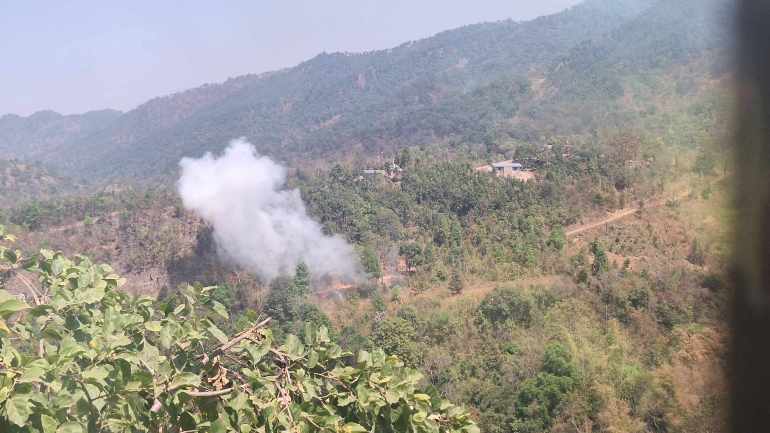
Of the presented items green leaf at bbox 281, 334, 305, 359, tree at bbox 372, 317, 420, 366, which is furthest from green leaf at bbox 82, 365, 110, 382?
tree at bbox 372, 317, 420, 366

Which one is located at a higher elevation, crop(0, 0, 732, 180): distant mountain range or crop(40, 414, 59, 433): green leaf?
crop(40, 414, 59, 433): green leaf

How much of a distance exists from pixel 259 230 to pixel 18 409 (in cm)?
1444

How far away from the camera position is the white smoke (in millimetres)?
15227

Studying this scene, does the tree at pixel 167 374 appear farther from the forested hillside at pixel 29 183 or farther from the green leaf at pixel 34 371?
the forested hillside at pixel 29 183

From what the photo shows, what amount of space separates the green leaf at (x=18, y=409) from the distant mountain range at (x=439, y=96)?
35.4ft

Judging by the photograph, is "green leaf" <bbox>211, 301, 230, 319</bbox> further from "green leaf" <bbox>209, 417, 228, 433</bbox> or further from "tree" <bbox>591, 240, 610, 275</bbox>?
"tree" <bbox>591, 240, 610, 275</bbox>

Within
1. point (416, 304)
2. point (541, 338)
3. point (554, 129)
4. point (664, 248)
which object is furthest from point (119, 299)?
point (554, 129)

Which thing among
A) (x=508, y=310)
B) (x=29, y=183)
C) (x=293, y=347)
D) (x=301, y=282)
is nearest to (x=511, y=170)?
(x=301, y=282)

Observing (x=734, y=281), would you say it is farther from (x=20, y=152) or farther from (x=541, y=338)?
(x=20, y=152)

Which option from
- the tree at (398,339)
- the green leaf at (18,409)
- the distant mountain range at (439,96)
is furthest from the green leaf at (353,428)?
the distant mountain range at (439,96)

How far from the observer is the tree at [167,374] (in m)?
1.07

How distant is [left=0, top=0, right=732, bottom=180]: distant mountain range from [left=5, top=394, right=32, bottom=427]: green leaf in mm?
10787

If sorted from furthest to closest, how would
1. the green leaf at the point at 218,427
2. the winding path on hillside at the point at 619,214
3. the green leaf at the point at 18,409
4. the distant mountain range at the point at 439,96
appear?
the distant mountain range at the point at 439,96 → the winding path on hillside at the point at 619,214 → the green leaf at the point at 218,427 → the green leaf at the point at 18,409

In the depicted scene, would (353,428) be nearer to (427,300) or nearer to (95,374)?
(95,374)
